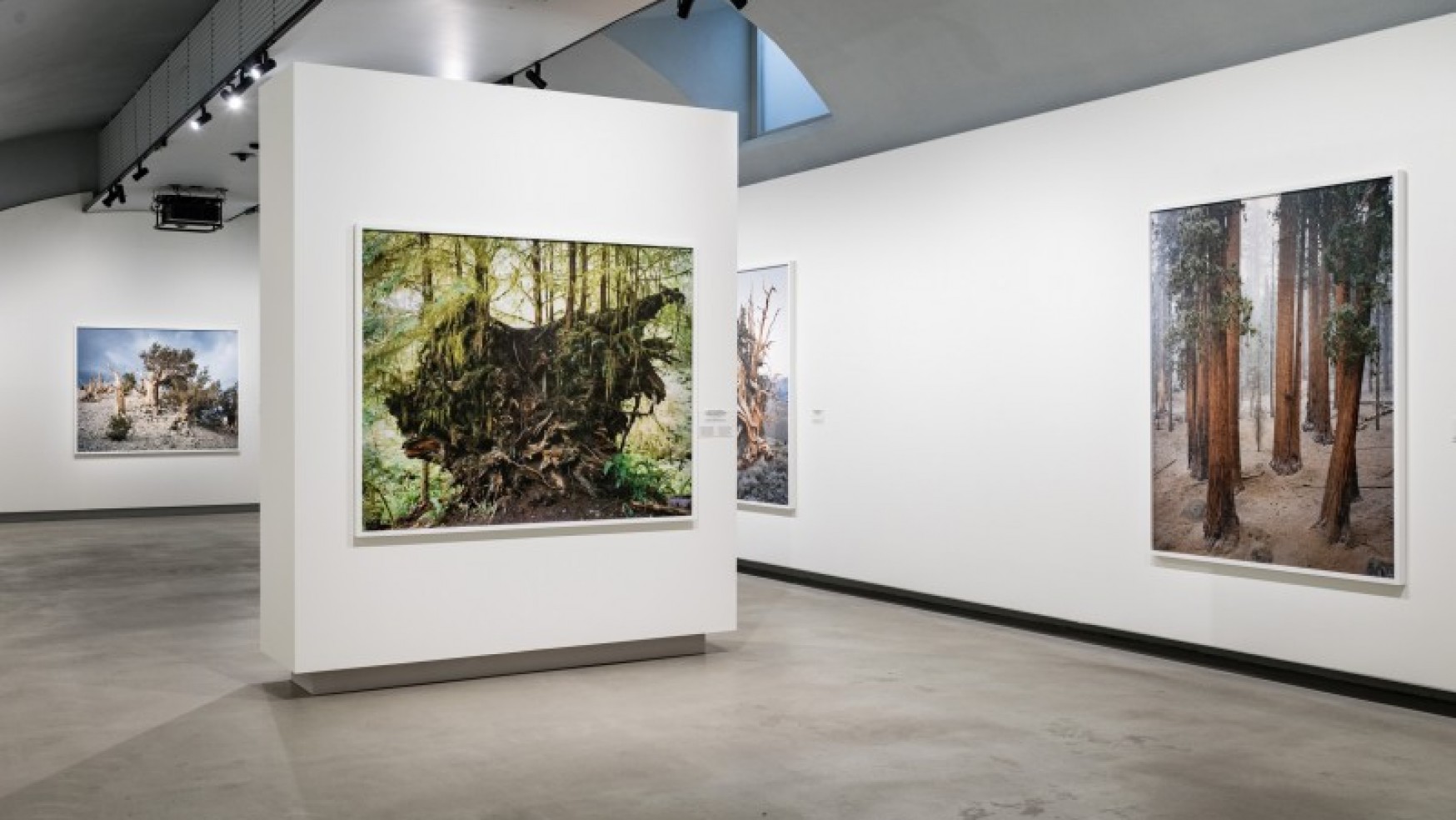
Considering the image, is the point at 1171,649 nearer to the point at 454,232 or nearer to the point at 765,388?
the point at 765,388

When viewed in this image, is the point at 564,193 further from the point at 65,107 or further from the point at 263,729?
the point at 65,107

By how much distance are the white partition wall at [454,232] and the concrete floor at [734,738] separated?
455 millimetres

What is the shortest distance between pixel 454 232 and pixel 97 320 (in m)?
15.8

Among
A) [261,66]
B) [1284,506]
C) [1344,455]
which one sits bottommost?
[1284,506]

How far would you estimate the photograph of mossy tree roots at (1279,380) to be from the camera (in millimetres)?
8930

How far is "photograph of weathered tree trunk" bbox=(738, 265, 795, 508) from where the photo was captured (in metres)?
14.7

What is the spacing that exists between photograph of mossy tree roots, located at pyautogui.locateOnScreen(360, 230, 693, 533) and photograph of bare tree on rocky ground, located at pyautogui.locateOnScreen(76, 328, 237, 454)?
15649mm

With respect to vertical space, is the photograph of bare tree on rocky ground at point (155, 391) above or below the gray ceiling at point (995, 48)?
below

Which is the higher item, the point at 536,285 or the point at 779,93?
the point at 779,93

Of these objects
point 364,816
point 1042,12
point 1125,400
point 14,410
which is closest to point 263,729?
point 364,816

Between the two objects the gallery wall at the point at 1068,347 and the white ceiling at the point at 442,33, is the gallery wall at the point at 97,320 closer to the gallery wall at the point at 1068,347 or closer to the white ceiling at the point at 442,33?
the white ceiling at the point at 442,33

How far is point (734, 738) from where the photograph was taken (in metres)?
7.86

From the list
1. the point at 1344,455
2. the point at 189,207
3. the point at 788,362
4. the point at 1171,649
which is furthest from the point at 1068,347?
the point at 189,207

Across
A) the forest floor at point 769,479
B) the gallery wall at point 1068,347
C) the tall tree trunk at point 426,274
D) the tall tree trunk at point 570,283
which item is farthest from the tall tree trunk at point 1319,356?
the forest floor at point 769,479
